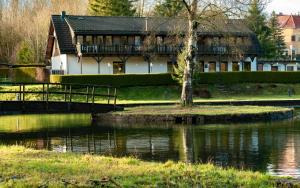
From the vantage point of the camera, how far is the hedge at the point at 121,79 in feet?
180

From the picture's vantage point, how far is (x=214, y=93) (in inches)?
2192

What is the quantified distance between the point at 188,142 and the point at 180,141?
1.51 feet

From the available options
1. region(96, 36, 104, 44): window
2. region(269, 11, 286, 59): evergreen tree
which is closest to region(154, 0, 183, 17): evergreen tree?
region(96, 36, 104, 44): window

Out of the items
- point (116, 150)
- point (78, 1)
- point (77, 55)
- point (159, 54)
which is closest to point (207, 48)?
point (159, 54)

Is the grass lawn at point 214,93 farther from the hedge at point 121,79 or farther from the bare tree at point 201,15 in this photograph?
the bare tree at point 201,15

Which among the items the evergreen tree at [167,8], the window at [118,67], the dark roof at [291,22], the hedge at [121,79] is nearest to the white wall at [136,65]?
the window at [118,67]

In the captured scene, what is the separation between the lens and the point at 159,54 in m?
67.6

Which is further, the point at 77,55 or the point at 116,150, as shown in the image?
the point at 77,55

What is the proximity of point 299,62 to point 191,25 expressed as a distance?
52877mm

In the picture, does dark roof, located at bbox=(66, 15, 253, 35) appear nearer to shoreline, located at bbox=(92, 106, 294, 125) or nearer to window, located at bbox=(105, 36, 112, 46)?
window, located at bbox=(105, 36, 112, 46)

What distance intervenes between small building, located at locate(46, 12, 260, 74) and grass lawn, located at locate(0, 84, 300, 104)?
6.57 m

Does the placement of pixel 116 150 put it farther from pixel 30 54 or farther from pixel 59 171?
pixel 30 54

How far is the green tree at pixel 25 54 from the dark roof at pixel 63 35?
8.35m

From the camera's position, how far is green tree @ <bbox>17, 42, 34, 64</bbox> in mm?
75250
